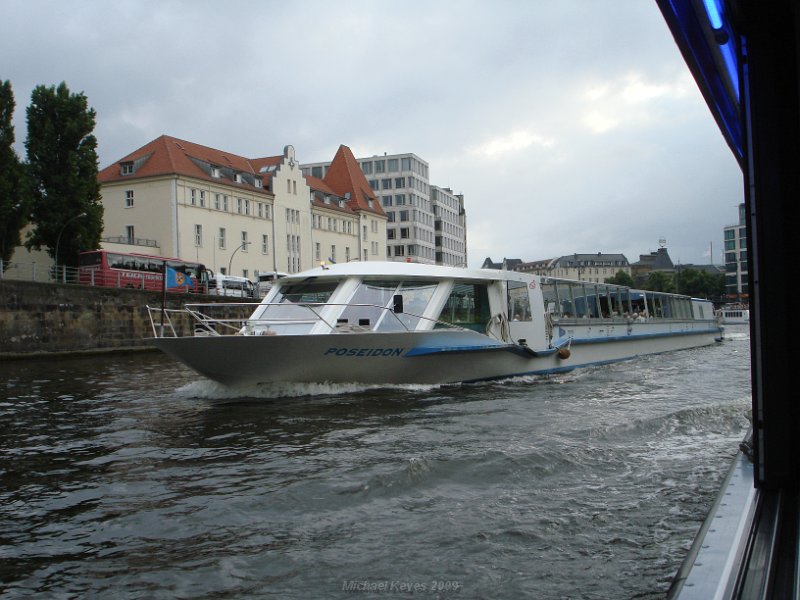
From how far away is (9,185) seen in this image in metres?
37.0

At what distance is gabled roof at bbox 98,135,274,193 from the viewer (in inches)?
2133

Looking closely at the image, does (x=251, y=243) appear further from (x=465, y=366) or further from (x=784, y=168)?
(x=784, y=168)

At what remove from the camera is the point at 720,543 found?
336 cm

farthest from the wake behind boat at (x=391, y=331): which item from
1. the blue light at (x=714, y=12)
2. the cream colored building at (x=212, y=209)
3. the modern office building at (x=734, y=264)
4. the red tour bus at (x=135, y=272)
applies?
the modern office building at (x=734, y=264)

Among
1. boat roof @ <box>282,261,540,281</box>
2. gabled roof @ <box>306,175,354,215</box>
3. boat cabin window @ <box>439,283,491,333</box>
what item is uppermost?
gabled roof @ <box>306,175,354,215</box>

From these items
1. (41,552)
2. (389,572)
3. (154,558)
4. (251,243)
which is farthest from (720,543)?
(251,243)

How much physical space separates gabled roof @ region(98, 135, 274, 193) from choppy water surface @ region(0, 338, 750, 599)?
147 feet

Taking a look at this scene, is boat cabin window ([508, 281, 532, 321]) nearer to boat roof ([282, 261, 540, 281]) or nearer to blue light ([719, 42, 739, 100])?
boat roof ([282, 261, 540, 281])

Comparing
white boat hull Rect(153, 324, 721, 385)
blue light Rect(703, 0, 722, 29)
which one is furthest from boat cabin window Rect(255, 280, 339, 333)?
blue light Rect(703, 0, 722, 29)

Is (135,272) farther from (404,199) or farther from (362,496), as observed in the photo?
(404,199)

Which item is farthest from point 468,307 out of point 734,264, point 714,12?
point 734,264

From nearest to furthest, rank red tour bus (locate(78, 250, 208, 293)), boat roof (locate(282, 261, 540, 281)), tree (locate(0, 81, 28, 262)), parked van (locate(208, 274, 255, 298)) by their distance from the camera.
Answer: boat roof (locate(282, 261, 540, 281))
tree (locate(0, 81, 28, 262))
red tour bus (locate(78, 250, 208, 293))
parked van (locate(208, 274, 255, 298))

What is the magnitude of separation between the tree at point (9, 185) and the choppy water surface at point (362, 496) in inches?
1143

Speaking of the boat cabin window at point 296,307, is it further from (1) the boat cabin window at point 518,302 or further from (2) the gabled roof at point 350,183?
→ (2) the gabled roof at point 350,183
